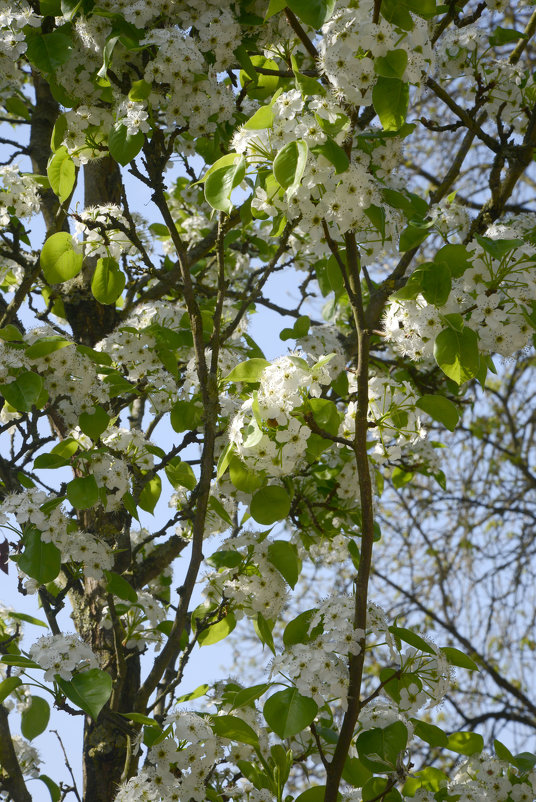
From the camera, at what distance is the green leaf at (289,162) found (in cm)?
166

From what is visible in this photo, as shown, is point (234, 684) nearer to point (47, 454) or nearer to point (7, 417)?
point (47, 454)

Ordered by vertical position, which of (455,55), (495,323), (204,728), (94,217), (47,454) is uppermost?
(455,55)

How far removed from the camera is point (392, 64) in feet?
5.71

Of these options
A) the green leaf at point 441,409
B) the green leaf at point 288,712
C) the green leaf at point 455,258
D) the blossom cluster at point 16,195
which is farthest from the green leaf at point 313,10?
the blossom cluster at point 16,195

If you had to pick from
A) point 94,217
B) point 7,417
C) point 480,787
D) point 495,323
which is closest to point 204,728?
point 480,787

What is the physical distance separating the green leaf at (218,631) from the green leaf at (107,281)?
105cm

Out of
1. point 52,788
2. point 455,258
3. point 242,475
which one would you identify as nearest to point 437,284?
point 455,258

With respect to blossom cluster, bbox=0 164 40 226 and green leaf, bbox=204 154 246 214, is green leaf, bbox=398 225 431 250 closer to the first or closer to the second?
green leaf, bbox=204 154 246 214

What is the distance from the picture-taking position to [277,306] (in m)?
4.02

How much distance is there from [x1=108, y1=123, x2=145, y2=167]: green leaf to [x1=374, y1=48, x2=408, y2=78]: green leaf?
765 mm

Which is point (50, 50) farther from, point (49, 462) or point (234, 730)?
point (234, 730)

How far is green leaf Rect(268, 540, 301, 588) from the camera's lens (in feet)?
7.63

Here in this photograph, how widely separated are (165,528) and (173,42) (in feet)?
5.04

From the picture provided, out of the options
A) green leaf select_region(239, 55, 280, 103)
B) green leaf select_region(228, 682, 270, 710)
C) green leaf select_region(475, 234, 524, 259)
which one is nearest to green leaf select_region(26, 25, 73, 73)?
green leaf select_region(239, 55, 280, 103)
